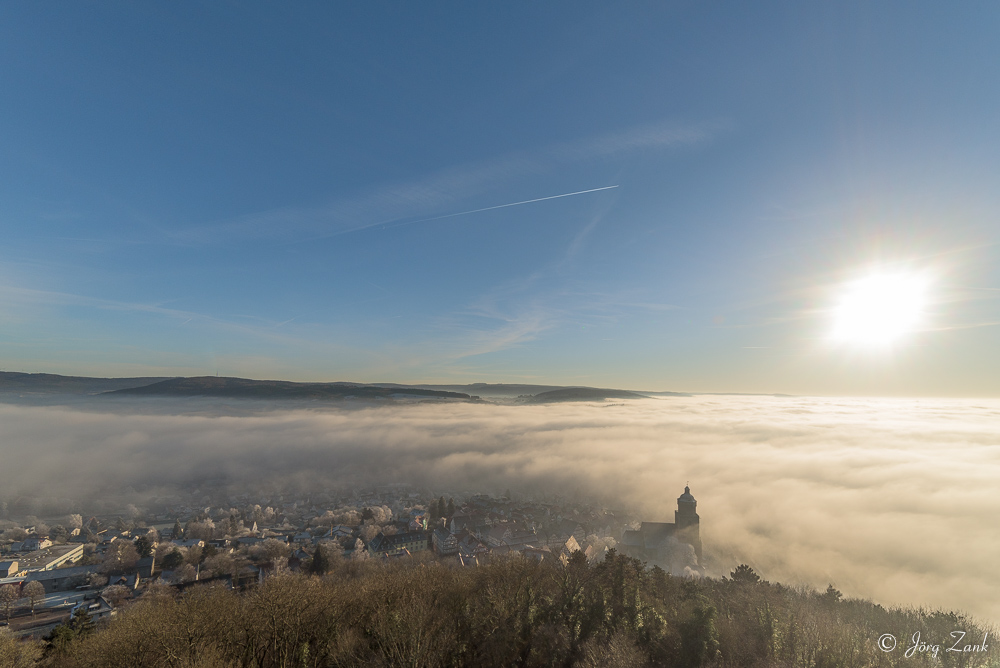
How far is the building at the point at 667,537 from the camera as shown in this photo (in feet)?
149

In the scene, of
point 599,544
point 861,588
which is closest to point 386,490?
point 599,544

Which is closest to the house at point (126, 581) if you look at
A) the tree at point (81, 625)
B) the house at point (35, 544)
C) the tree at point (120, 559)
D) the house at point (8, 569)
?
the tree at point (120, 559)

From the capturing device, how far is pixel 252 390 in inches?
5610

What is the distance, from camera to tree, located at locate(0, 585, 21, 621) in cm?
2802

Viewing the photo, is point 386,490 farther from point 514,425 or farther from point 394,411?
point 394,411

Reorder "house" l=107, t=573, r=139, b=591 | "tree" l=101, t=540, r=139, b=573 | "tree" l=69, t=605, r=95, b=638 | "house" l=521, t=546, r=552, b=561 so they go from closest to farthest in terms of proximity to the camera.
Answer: "tree" l=69, t=605, r=95, b=638, "house" l=107, t=573, r=139, b=591, "house" l=521, t=546, r=552, b=561, "tree" l=101, t=540, r=139, b=573

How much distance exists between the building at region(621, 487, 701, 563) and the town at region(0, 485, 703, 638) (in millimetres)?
125

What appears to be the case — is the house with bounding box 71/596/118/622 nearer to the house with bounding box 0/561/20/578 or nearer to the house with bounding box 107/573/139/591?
the house with bounding box 107/573/139/591

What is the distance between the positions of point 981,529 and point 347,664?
6211 cm

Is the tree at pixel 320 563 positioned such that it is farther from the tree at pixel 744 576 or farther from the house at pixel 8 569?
the tree at pixel 744 576

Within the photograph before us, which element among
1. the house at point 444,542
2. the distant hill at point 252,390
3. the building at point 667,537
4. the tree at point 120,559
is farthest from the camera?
the distant hill at point 252,390

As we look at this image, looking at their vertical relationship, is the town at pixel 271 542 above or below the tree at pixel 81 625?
below

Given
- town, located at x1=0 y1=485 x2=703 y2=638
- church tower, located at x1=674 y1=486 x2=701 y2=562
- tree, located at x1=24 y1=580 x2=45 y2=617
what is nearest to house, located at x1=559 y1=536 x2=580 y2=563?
town, located at x1=0 y1=485 x2=703 y2=638

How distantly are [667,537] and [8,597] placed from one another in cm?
6336
